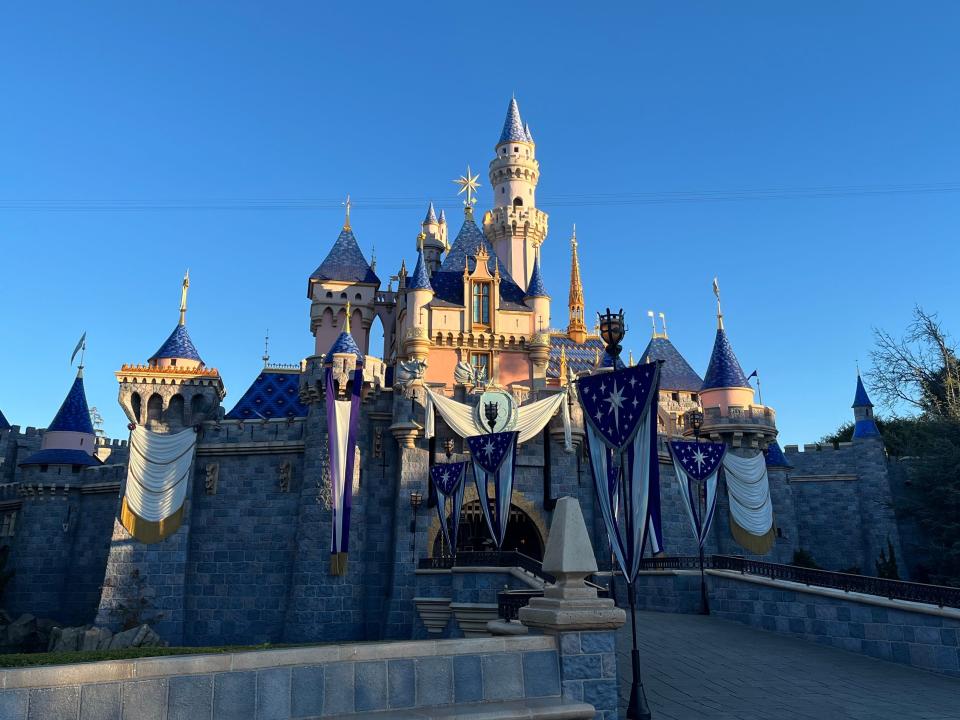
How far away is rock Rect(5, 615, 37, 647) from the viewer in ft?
84.0

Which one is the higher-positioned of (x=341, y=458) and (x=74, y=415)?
(x=74, y=415)

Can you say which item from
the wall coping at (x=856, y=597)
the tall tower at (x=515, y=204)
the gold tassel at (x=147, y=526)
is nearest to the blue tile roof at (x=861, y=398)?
the tall tower at (x=515, y=204)

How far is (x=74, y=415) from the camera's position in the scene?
105 ft

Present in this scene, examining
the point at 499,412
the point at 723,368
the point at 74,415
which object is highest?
the point at 723,368

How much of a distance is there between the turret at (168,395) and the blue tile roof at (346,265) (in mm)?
10796

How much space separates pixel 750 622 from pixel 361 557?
40.6ft

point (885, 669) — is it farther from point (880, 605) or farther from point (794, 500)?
point (794, 500)

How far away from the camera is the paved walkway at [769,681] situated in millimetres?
10445

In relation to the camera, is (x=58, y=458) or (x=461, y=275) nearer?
(x=58, y=458)

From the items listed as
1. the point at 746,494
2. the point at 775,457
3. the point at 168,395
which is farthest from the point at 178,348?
the point at 775,457

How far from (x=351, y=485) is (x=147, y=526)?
7736mm

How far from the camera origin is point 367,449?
25.3 metres

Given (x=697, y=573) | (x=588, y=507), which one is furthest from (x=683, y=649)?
(x=588, y=507)

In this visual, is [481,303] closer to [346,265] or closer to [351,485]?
[346,265]
